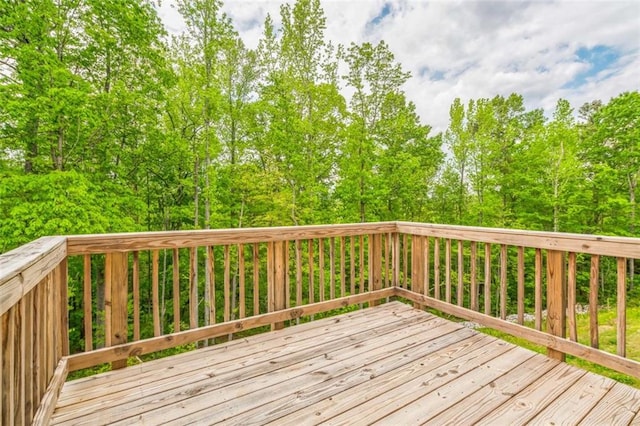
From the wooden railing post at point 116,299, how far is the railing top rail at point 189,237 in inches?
3.9

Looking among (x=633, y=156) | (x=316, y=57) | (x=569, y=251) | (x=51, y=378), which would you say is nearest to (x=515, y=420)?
(x=569, y=251)

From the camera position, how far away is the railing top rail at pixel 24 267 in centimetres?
92

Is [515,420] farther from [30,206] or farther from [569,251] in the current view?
[30,206]

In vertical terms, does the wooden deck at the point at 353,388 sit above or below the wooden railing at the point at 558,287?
below

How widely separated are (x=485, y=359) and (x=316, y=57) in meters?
9.58

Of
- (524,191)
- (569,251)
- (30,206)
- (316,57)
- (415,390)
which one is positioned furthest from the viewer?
(524,191)

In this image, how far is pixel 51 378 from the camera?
1.67 m

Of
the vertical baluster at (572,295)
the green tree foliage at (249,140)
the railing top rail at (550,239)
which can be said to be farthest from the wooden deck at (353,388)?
the green tree foliage at (249,140)

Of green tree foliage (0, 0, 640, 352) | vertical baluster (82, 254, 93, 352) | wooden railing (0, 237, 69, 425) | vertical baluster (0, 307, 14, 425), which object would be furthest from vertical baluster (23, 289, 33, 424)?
green tree foliage (0, 0, 640, 352)

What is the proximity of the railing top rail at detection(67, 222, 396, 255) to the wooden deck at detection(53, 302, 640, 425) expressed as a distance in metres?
0.82

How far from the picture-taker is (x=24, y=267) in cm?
109

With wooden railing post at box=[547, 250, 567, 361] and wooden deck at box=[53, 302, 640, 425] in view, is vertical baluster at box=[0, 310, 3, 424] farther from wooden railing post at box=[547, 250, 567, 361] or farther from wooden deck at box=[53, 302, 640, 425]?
wooden railing post at box=[547, 250, 567, 361]

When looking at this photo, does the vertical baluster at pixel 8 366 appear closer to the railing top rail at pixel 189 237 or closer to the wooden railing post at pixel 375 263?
the railing top rail at pixel 189 237

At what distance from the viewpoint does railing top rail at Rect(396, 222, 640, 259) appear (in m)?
1.84
